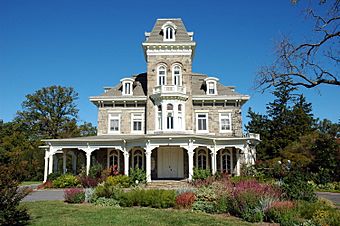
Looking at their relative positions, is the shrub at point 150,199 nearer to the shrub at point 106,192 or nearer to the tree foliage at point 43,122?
the shrub at point 106,192

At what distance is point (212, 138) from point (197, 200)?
38.9 ft

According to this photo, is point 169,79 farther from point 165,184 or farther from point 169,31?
point 165,184

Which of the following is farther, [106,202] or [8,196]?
[106,202]

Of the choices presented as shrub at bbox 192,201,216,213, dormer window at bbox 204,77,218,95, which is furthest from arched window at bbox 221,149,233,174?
shrub at bbox 192,201,216,213

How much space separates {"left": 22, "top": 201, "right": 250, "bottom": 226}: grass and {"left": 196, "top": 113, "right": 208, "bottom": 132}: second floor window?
16.0m

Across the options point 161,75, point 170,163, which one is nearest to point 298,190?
point 170,163

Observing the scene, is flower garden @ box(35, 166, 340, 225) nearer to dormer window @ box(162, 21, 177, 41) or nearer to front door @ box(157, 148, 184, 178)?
front door @ box(157, 148, 184, 178)

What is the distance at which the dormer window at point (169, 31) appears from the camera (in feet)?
93.1

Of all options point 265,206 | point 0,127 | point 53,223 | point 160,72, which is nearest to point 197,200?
point 265,206

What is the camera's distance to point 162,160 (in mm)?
26469

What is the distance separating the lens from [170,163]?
1040 inches

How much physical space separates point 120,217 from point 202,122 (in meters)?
18.1

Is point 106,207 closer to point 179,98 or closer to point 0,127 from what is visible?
point 179,98

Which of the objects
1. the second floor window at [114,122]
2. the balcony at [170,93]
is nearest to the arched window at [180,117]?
the balcony at [170,93]
